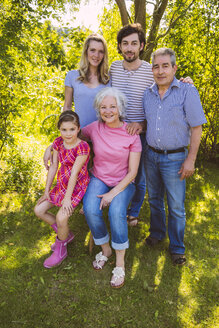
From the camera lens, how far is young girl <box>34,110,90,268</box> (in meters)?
2.76

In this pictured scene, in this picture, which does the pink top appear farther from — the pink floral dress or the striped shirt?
the striped shirt

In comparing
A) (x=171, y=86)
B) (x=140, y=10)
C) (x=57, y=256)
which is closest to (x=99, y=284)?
(x=57, y=256)

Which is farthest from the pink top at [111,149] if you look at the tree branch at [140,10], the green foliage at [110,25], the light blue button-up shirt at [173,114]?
the green foliage at [110,25]

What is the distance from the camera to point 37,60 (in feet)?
13.6

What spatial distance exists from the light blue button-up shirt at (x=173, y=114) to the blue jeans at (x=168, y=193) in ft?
0.50

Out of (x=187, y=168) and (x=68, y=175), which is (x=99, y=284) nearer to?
(x=68, y=175)

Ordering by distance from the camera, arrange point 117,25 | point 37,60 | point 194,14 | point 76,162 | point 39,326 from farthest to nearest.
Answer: point 117,25 → point 194,14 → point 37,60 → point 76,162 → point 39,326

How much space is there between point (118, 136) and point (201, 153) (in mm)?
4025

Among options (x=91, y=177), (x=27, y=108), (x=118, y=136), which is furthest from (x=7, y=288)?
(x=27, y=108)

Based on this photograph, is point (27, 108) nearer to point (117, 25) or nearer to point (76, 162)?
point (76, 162)

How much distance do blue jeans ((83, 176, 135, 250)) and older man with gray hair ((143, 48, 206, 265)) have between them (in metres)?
0.45

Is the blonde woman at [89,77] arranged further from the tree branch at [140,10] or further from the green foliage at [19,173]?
the tree branch at [140,10]

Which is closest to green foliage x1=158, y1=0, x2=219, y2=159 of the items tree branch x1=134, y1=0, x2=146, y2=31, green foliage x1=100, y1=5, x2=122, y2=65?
tree branch x1=134, y1=0, x2=146, y2=31

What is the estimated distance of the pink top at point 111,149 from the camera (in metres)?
2.79
